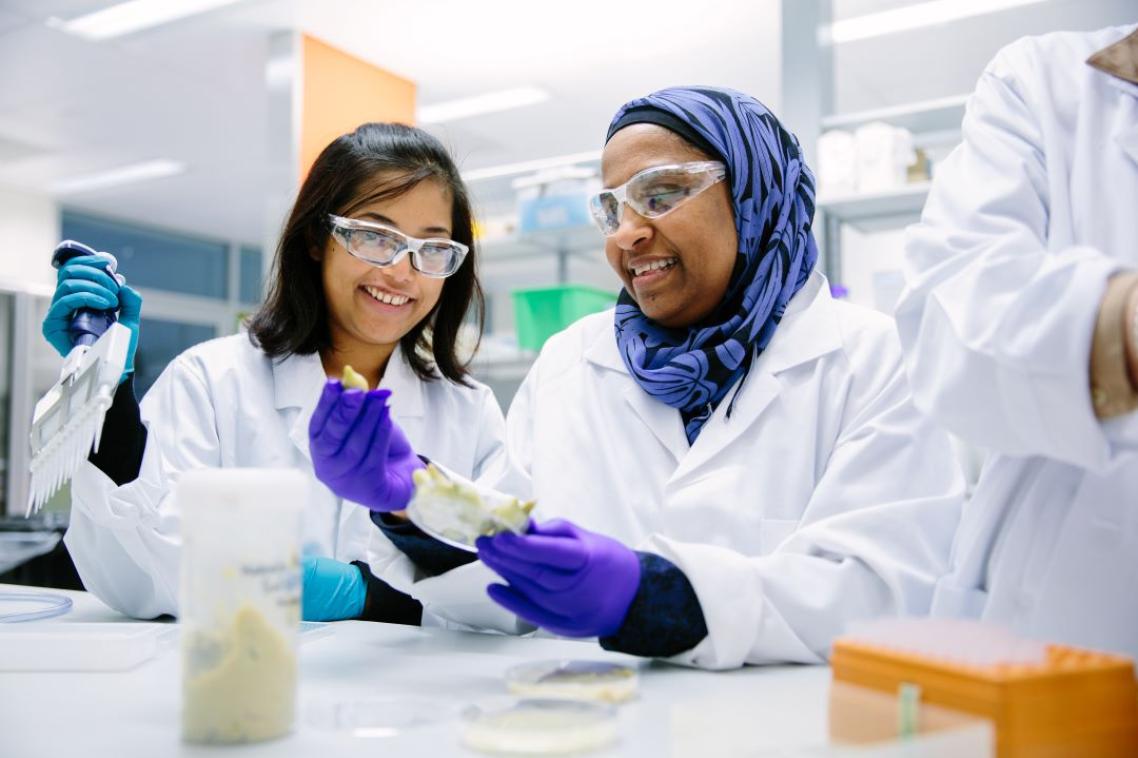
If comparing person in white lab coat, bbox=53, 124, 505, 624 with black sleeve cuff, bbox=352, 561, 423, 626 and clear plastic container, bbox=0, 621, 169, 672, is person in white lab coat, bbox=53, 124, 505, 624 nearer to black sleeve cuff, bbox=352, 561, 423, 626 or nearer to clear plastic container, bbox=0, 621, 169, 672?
black sleeve cuff, bbox=352, 561, 423, 626

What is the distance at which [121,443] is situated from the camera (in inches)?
59.7

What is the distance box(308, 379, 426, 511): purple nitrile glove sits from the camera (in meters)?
1.12

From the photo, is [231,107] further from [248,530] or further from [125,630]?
[248,530]

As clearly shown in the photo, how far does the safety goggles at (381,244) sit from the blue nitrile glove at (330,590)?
56 cm


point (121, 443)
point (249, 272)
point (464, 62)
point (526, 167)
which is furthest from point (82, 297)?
point (249, 272)

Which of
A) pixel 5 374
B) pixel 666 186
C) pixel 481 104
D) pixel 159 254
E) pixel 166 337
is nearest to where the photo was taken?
pixel 666 186

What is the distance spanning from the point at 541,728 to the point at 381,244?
3.90 feet

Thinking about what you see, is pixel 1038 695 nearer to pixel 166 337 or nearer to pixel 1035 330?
pixel 1035 330

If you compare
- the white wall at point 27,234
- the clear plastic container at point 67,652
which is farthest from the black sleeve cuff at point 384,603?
the white wall at point 27,234

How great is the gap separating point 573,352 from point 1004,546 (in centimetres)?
80

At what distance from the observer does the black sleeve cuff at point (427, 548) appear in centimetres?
129

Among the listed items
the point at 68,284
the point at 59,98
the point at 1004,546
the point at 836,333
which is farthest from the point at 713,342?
the point at 59,98

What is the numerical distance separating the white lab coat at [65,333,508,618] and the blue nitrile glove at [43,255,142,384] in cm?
19

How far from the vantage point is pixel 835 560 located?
45.8 inches
